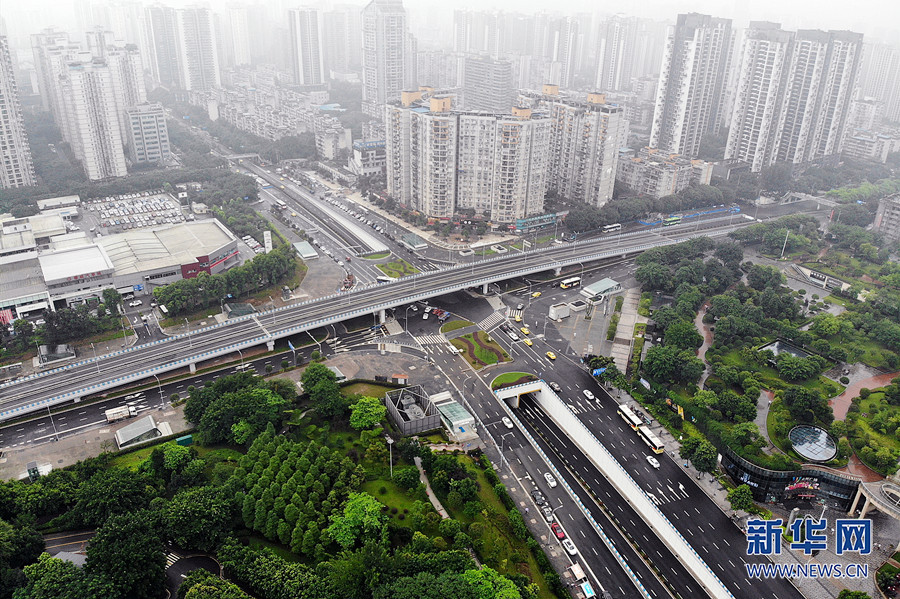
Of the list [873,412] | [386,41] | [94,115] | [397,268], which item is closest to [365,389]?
[397,268]

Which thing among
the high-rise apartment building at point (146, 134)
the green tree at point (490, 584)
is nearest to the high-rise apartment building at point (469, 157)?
the high-rise apartment building at point (146, 134)

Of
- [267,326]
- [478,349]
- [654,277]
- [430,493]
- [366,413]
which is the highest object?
[654,277]

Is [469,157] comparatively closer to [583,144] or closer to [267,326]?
[583,144]

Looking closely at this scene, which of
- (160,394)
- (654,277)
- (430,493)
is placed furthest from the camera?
Answer: (654,277)

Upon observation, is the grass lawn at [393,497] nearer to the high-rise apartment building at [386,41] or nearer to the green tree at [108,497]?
the green tree at [108,497]

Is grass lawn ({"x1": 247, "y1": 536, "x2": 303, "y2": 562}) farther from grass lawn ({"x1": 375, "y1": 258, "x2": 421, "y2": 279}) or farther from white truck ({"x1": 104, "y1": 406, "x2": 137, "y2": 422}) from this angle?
grass lawn ({"x1": 375, "y1": 258, "x2": 421, "y2": 279})

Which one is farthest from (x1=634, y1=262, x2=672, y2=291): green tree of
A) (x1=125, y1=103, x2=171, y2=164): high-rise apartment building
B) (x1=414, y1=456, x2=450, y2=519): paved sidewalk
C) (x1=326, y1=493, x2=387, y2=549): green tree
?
(x1=125, y1=103, x2=171, y2=164): high-rise apartment building

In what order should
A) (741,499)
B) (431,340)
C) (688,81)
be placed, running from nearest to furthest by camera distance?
(741,499) < (431,340) < (688,81)
